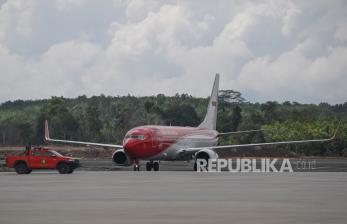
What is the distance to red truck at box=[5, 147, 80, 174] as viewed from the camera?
54.3 m

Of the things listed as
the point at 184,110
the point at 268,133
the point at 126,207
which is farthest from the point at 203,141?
the point at 184,110

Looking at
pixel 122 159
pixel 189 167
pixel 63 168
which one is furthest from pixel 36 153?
pixel 189 167

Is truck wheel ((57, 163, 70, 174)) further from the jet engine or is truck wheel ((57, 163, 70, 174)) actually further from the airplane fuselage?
the jet engine

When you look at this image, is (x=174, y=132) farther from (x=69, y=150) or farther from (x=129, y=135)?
(x=69, y=150)

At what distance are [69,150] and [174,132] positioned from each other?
209ft

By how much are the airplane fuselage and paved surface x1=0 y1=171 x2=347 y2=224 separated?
90.2 ft

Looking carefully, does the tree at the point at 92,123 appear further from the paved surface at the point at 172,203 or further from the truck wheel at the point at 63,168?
the paved surface at the point at 172,203

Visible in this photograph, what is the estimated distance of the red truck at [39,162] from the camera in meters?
54.3

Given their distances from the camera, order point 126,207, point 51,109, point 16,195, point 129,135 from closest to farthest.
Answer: point 126,207 < point 16,195 < point 129,135 < point 51,109

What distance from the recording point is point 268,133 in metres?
145

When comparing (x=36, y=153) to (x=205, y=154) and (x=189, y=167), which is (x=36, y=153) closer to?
(x=205, y=154)

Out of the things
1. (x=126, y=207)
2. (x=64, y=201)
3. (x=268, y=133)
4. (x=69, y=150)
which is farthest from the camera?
(x=268, y=133)

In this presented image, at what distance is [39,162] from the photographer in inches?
2149

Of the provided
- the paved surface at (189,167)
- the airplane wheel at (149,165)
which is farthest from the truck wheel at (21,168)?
the airplane wheel at (149,165)
